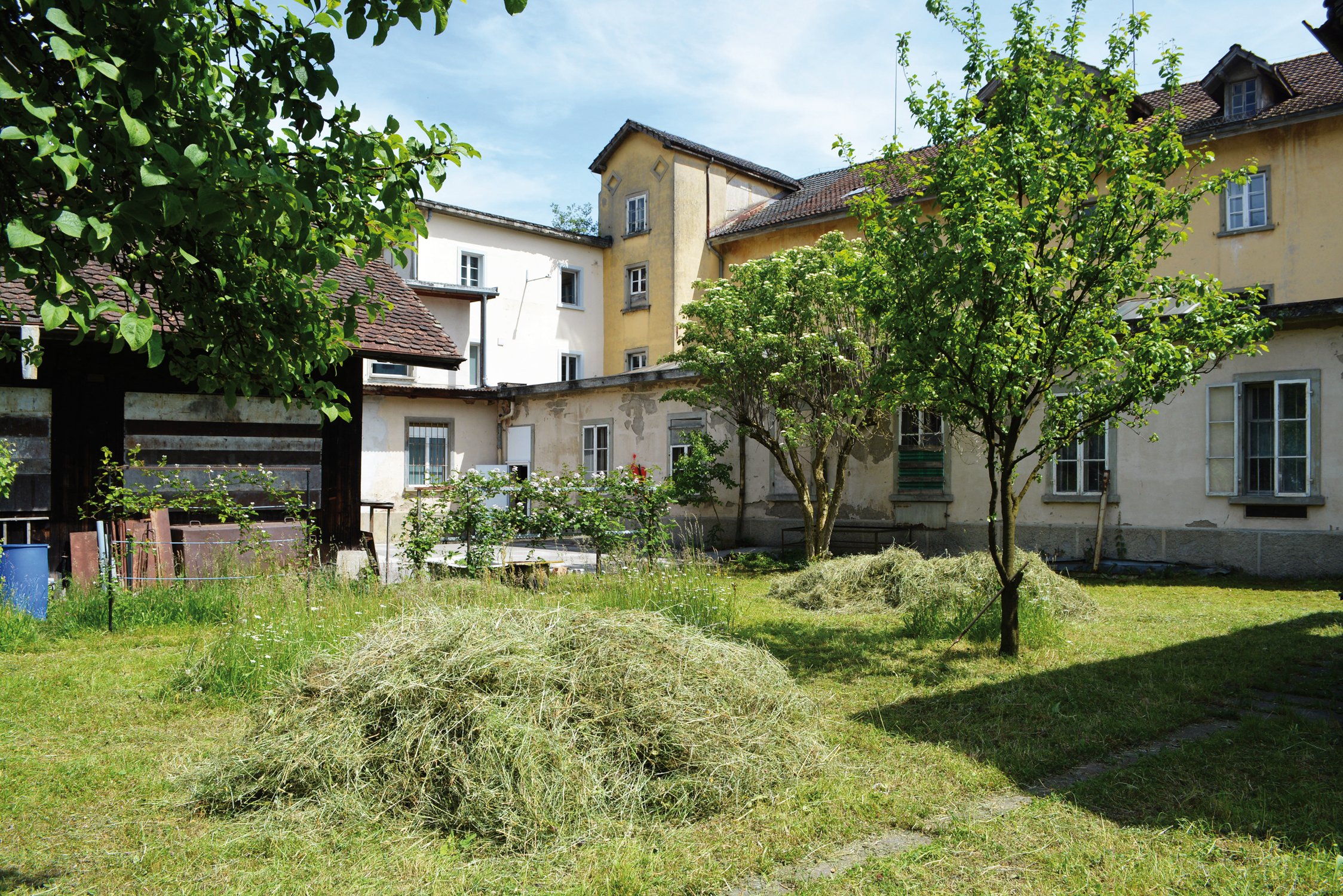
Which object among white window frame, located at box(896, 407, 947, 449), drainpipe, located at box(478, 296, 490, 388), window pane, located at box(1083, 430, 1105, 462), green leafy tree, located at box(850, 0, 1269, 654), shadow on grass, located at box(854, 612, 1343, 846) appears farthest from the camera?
drainpipe, located at box(478, 296, 490, 388)

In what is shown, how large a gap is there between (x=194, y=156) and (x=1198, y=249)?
1947cm

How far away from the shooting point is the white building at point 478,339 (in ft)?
→ 70.7

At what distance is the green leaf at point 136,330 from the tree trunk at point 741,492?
49.1 ft

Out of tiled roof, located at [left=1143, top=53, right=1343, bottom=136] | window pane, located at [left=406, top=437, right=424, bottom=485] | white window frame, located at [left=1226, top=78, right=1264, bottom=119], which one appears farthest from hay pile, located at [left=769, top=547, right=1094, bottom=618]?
window pane, located at [left=406, top=437, right=424, bottom=485]

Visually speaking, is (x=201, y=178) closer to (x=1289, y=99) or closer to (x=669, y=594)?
(x=669, y=594)

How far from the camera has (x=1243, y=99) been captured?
1806 cm

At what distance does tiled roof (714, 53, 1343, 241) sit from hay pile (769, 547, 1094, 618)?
497 cm

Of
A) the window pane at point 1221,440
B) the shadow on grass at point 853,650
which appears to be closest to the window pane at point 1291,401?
the window pane at point 1221,440

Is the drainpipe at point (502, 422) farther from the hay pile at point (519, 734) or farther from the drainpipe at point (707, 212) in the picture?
the hay pile at point (519, 734)

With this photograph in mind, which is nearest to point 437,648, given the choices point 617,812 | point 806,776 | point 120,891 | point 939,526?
point 617,812

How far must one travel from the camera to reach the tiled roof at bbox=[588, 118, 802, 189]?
26531 millimetres

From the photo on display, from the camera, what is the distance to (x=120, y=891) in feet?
10.6

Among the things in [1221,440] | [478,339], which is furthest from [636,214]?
[1221,440]

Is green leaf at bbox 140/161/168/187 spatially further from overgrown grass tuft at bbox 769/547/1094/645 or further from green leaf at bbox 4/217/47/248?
overgrown grass tuft at bbox 769/547/1094/645
